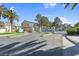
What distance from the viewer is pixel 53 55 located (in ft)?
16.2

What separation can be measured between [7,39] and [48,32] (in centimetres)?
82

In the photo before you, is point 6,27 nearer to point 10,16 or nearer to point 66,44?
point 10,16

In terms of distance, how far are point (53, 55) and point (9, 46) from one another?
88 centimetres

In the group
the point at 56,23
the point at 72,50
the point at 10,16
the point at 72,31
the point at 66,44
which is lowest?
the point at 72,50

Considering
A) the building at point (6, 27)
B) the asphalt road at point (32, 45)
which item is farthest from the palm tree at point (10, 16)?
the asphalt road at point (32, 45)

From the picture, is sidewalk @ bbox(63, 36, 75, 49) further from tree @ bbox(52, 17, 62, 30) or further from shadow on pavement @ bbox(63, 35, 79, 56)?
tree @ bbox(52, 17, 62, 30)

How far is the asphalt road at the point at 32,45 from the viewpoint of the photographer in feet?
16.4

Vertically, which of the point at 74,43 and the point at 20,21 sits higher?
the point at 20,21

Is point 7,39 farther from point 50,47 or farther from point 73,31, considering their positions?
point 73,31

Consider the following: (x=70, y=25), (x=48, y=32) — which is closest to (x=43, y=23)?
(x=48, y=32)

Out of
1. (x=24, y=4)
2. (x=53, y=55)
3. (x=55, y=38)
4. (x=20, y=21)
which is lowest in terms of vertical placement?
(x=53, y=55)

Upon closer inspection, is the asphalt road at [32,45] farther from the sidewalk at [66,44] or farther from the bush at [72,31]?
the bush at [72,31]

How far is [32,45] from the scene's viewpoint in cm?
506

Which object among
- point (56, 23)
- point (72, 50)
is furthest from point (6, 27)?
point (72, 50)
